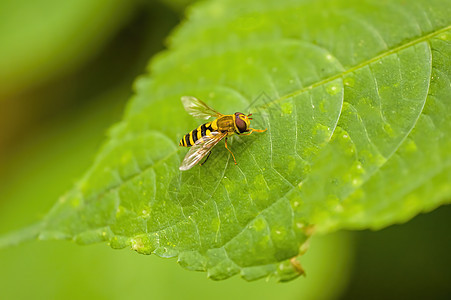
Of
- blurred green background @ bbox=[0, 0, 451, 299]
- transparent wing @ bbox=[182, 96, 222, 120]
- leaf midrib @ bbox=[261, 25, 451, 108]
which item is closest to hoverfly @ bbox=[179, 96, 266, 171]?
transparent wing @ bbox=[182, 96, 222, 120]

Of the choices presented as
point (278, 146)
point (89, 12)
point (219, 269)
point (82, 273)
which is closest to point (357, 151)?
point (278, 146)

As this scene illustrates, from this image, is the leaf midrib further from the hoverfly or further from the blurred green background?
the blurred green background

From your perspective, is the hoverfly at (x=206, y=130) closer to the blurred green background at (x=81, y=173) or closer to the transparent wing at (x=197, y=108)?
the transparent wing at (x=197, y=108)

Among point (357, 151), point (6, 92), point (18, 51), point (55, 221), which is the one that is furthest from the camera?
point (6, 92)

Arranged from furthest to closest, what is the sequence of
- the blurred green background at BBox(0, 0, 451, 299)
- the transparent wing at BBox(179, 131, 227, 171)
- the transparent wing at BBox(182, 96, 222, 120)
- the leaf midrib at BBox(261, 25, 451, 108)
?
1. the blurred green background at BBox(0, 0, 451, 299)
2. the transparent wing at BBox(182, 96, 222, 120)
3. the transparent wing at BBox(179, 131, 227, 171)
4. the leaf midrib at BBox(261, 25, 451, 108)

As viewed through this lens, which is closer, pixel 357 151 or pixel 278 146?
pixel 357 151

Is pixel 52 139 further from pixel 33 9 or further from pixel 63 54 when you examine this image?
pixel 33 9
